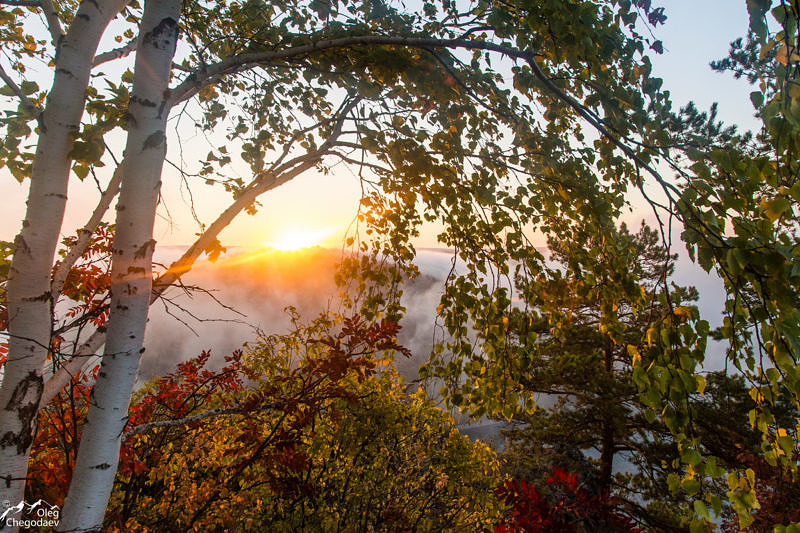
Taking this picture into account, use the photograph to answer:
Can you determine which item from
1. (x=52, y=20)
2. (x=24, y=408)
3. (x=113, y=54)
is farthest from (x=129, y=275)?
(x=113, y=54)

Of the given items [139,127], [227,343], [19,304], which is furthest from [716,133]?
[227,343]

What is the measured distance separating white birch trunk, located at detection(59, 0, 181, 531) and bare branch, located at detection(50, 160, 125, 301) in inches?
27.8

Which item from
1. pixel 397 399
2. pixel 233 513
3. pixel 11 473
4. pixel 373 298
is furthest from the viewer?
pixel 397 399

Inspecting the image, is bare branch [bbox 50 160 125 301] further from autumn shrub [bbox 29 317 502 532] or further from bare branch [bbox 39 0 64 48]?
autumn shrub [bbox 29 317 502 532]

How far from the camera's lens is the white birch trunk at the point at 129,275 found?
4.83ft

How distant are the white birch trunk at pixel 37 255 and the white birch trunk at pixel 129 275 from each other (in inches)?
9.9

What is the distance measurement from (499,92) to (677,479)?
1.72 meters

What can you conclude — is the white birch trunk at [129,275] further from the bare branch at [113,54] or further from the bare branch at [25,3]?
the bare branch at [25,3]

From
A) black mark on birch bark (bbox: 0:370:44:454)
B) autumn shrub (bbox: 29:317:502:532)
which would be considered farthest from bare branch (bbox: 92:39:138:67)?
autumn shrub (bbox: 29:317:502:532)

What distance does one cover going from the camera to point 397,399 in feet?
15.4

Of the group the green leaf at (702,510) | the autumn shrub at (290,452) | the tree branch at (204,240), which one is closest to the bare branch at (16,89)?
the tree branch at (204,240)

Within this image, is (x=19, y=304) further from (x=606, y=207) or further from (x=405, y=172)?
(x=606, y=207)

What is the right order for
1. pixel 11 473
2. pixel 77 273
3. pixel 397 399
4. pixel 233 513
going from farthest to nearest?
1. pixel 397 399
2. pixel 233 513
3. pixel 77 273
4. pixel 11 473

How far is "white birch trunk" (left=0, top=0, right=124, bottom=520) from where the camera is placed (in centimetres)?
151
